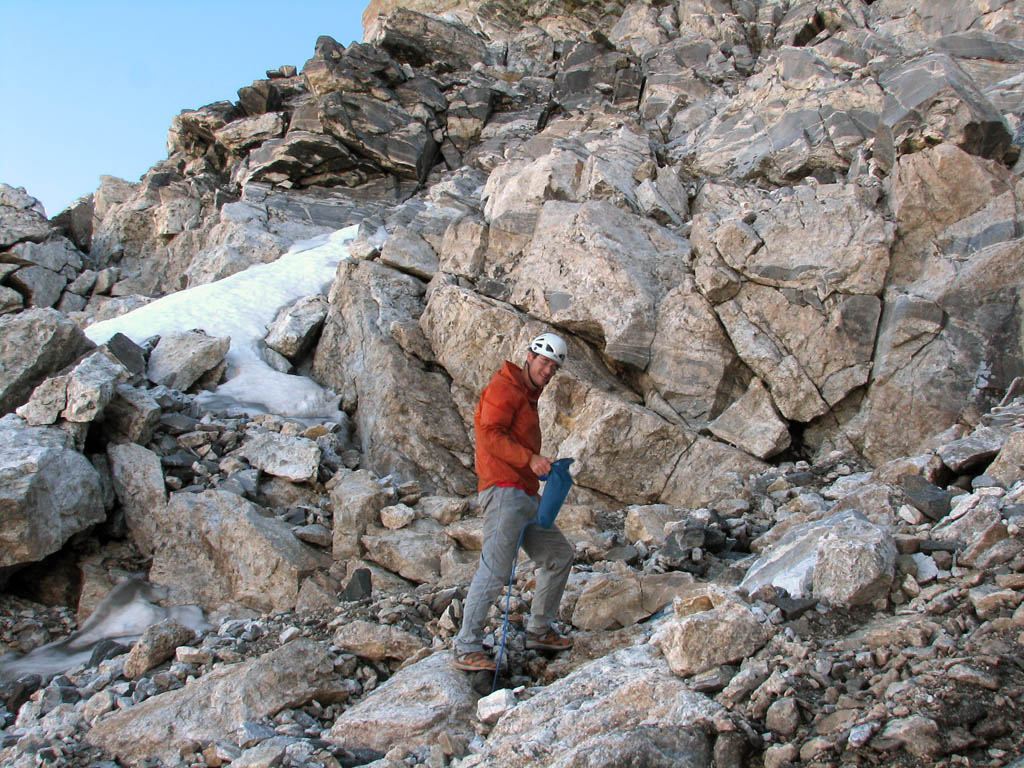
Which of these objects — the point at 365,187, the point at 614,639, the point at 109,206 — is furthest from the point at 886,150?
the point at 109,206

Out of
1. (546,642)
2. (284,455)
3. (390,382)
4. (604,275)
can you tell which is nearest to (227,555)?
(284,455)

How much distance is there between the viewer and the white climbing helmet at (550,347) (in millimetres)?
5480

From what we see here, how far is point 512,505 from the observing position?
5.33 metres

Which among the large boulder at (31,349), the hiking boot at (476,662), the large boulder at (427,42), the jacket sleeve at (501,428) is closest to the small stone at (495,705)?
the hiking boot at (476,662)

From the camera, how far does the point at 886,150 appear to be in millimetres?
13258

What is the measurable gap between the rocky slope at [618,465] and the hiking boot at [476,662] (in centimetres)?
11

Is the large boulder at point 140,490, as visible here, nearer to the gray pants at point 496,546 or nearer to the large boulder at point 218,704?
the large boulder at point 218,704

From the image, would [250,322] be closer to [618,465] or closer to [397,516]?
[397,516]

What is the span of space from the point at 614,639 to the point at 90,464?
26.3 feet

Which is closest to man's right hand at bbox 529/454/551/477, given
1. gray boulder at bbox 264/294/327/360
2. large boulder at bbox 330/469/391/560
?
large boulder at bbox 330/469/391/560

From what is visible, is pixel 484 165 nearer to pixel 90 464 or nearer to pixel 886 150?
pixel 886 150

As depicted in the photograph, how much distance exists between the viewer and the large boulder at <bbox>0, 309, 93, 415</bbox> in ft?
34.7

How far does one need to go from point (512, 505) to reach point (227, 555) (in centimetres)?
554

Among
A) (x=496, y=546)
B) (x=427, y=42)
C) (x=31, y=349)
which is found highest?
(x=427, y=42)
